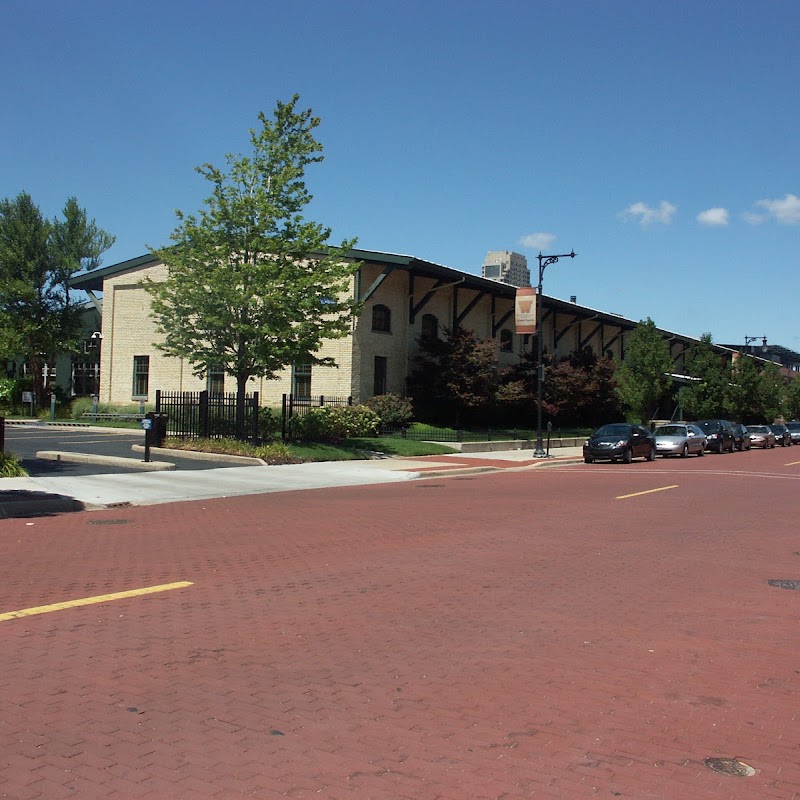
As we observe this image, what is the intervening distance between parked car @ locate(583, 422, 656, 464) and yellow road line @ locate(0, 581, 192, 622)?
942 inches

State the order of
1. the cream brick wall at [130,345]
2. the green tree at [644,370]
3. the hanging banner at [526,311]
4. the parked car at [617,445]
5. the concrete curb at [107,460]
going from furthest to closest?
the green tree at [644,370] → the cream brick wall at [130,345] → the hanging banner at [526,311] → the parked car at [617,445] → the concrete curb at [107,460]

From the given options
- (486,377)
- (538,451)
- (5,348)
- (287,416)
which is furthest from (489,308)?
(5,348)

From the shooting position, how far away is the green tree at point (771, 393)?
6812cm

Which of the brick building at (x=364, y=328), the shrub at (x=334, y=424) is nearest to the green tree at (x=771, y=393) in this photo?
the brick building at (x=364, y=328)

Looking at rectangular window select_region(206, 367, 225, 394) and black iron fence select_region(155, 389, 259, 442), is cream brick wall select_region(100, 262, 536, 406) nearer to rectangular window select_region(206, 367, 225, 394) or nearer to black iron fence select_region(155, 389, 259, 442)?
rectangular window select_region(206, 367, 225, 394)

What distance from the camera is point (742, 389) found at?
197 feet

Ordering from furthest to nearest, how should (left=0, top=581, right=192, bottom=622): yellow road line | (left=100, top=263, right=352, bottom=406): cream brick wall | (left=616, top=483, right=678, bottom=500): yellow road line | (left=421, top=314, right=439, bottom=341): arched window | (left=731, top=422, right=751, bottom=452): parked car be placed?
(left=731, top=422, right=751, bottom=452): parked car, (left=100, top=263, right=352, bottom=406): cream brick wall, (left=421, top=314, right=439, bottom=341): arched window, (left=616, top=483, right=678, bottom=500): yellow road line, (left=0, top=581, right=192, bottom=622): yellow road line

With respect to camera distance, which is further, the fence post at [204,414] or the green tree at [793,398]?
the green tree at [793,398]

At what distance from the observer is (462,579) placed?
28.7 feet

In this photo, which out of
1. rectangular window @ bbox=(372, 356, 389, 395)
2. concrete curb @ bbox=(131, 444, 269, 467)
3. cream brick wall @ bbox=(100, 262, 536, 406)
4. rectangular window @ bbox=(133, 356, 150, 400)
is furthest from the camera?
rectangular window @ bbox=(133, 356, 150, 400)

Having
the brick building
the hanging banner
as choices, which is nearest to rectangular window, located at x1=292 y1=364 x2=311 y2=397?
the brick building

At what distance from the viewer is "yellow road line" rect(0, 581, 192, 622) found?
708 centimetres

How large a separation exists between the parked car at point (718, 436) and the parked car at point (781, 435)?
41.0 ft

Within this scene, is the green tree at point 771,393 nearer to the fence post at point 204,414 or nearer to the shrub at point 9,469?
the fence post at point 204,414
